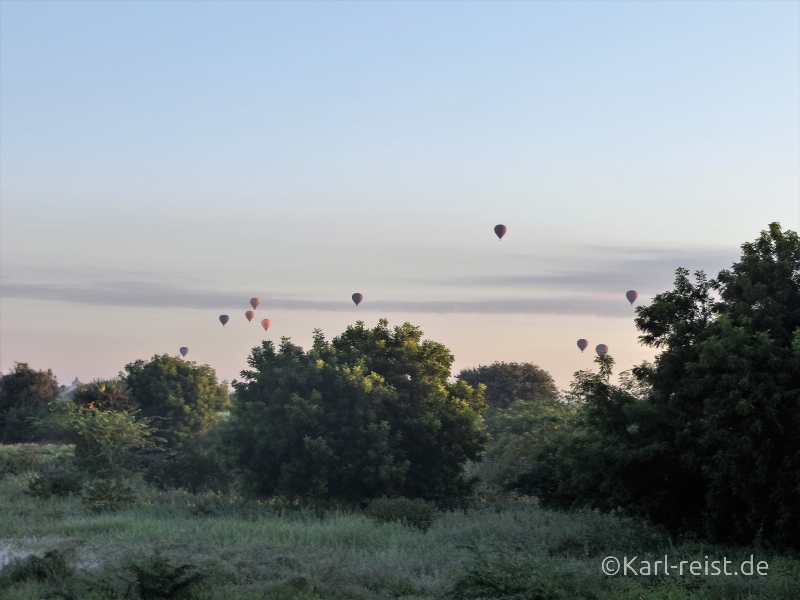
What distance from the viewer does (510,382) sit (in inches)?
3118

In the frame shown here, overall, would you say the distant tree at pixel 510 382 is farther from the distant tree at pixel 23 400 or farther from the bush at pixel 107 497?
the bush at pixel 107 497

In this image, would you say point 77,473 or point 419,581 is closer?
point 419,581

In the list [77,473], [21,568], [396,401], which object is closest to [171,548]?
[21,568]

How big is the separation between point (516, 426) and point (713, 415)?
2106 cm

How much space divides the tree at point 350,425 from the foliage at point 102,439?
30.0 feet

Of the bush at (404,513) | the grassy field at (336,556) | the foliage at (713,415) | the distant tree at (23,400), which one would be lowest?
the distant tree at (23,400)

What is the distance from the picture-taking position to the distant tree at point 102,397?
4822cm

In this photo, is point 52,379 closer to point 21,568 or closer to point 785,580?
point 21,568

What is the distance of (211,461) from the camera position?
42500 mm

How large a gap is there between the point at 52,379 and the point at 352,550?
6059cm

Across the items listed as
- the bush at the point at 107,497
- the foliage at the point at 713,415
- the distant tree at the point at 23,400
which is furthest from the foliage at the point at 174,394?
the foliage at the point at 713,415

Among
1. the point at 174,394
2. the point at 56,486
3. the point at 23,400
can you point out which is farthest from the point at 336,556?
the point at 23,400

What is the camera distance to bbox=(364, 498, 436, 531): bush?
89.5 ft

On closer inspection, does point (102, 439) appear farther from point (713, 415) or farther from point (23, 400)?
point (23, 400)
